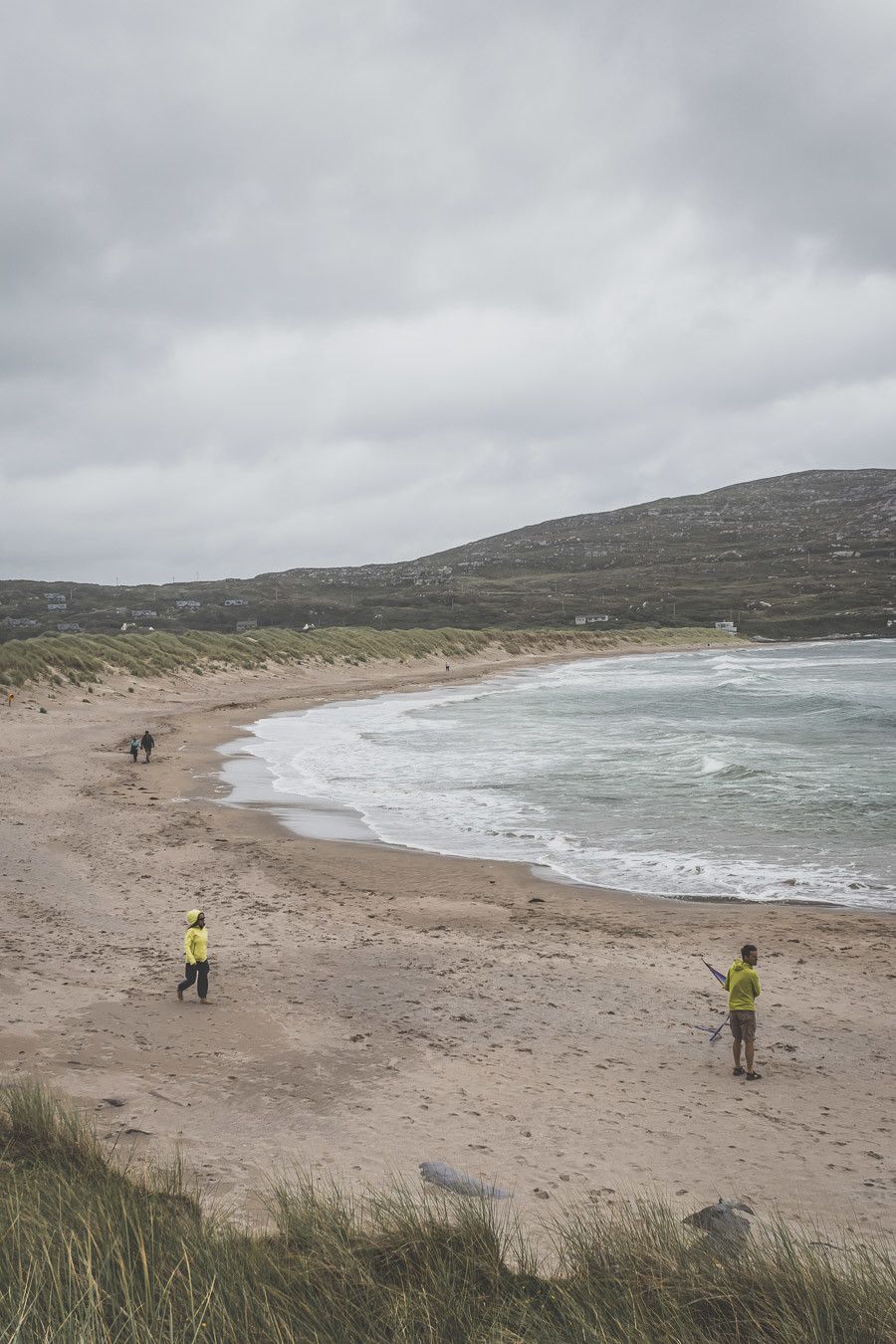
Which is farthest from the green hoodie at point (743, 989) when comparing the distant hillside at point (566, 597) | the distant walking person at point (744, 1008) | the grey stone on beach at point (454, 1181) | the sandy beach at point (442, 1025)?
the distant hillside at point (566, 597)

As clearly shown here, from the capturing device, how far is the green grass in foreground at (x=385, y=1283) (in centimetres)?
333

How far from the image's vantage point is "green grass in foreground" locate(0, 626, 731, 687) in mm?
41375

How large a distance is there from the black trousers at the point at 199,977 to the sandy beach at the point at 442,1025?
0.19 meters

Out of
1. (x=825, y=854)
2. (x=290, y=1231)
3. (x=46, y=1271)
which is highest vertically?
(x=46, y=1271)

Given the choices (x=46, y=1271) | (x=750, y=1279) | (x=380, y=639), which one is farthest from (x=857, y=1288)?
(x=380, y=639)

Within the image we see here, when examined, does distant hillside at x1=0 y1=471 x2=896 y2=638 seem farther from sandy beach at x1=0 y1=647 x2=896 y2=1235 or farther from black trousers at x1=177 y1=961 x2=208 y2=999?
black trousers at x1=177 y1=961 x2=208 y2=999

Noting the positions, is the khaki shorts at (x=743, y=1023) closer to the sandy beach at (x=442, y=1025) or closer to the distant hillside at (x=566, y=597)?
the sandy beach at (x=442, y=1025)

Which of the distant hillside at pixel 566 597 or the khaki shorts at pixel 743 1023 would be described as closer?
the khaki shorts at pixel 743 1023

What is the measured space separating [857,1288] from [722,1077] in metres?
4.88

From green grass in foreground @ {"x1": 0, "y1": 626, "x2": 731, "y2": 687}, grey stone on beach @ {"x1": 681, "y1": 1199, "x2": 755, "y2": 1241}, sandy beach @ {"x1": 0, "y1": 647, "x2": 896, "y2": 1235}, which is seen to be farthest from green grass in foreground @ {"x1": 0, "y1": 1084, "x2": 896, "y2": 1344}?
green grass in foreground @ {"x1": 0, "y1": 626, "x2": 731, "y2": 687}

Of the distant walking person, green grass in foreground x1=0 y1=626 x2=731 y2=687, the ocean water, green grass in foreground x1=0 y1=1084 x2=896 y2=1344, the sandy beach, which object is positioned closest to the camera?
green grass in foreground x1=0 y1=1084 x2=896 y2=1344

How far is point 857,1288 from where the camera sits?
3.56m

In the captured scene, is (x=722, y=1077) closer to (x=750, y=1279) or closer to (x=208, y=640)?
(x=750, y=1279)

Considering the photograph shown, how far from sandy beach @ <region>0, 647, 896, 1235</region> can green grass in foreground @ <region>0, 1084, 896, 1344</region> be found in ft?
5.19
